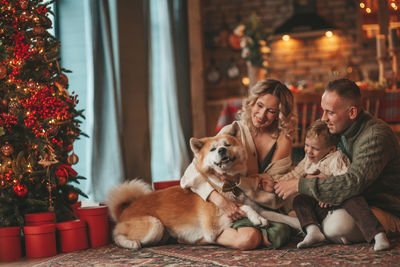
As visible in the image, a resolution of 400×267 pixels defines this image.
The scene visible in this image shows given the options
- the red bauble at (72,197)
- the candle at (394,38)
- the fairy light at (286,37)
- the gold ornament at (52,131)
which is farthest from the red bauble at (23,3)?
the fairy light at (286,37)

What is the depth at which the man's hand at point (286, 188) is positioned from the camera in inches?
86.1

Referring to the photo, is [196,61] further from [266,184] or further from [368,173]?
[368,173]

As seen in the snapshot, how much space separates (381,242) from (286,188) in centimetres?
46

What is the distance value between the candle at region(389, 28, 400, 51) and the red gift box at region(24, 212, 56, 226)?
3.62m

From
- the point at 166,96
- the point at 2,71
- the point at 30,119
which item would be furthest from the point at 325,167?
the point at 166,96

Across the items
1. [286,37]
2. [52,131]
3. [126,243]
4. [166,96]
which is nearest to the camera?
[126,243]

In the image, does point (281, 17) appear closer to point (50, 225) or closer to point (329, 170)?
point (329, 170)

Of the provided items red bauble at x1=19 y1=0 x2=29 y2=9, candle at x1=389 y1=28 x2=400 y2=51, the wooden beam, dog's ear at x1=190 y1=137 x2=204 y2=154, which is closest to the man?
dog's ear at x1=190 y1=137 x2=204 y2=154

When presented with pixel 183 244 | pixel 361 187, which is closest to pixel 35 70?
pixel 183 244

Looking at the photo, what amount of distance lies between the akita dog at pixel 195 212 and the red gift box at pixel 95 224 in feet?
0.39

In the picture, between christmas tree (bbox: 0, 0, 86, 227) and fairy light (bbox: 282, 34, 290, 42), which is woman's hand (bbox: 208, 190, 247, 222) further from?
fairy light (bbox: 282, 34, 290, 42)

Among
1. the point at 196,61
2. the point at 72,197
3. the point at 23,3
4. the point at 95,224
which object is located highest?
the point at 196,61

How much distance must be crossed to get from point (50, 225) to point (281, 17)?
550cm

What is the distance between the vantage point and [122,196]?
2.48 meters
